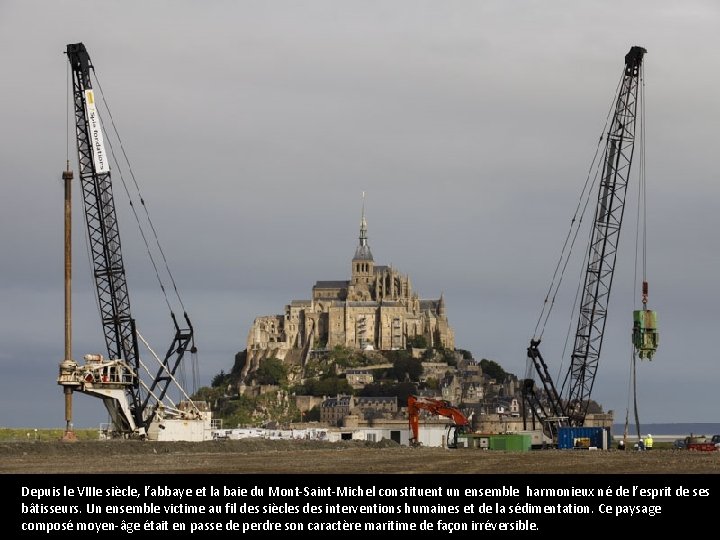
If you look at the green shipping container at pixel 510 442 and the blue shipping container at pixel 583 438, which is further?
the blue shipping container at pixel 583 438

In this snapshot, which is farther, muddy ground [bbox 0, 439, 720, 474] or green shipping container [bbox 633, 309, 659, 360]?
green shipping container [bbox 633, 309, 659, 360]

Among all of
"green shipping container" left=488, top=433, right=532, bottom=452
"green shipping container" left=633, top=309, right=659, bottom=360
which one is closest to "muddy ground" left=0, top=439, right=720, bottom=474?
"green shipping container" left=488, top=433, right=532, bottom=452

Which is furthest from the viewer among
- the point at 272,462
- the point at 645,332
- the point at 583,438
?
the point at 583,438

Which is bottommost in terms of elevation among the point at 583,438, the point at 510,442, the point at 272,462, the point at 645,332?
the point at 272,462

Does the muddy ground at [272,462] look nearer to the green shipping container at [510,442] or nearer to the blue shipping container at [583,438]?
the green shipping container at [510,442]

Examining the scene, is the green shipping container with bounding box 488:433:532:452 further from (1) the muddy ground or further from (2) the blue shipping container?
(1) the muddy ground

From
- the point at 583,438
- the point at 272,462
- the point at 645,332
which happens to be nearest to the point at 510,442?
the point at 583,438

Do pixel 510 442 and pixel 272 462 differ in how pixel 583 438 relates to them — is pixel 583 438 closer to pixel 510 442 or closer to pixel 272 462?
pixel 510 442

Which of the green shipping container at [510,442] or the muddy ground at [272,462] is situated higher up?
the green shipping container at [510,442]

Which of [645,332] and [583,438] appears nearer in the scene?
[645,332]

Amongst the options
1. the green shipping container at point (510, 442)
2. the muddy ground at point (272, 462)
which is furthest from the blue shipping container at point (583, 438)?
the muddy ground at point (272, 462)
